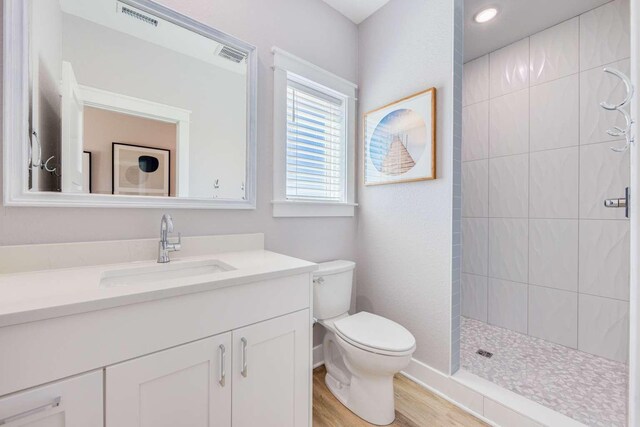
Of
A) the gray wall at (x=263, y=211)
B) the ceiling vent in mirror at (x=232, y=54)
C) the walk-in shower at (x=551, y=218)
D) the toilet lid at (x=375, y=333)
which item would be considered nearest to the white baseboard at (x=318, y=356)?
the toilet lid at (x=375, y=333)

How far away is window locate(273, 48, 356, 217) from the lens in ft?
5.62

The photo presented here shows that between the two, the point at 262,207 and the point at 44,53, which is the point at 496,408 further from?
the point at 44,53

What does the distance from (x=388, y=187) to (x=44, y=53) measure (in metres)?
1.86

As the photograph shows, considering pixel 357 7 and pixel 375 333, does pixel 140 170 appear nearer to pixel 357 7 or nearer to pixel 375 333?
pixel 375 333

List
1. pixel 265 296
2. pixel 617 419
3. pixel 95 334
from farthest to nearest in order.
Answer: pixel 617 419, pixel 265 296, pixel 95 334

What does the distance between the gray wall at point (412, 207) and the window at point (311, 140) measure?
188 mm

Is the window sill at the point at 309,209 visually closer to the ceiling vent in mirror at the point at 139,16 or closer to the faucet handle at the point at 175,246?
the faucet handle at the point at 175,246

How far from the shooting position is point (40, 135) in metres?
1.07

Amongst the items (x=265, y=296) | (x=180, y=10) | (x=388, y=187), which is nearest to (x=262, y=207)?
(x=265, y=296)

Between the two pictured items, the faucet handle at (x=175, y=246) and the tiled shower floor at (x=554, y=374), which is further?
the tiled shower floor at (x=554, y=374)

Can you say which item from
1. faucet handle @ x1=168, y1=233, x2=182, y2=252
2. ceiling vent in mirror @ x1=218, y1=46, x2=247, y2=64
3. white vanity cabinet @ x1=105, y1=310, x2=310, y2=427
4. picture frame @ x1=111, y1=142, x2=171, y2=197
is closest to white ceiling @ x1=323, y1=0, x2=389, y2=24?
ceiling vent in mirror @ x1=218, y1=46, x2=247, y2=64

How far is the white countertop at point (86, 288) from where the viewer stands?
66cm

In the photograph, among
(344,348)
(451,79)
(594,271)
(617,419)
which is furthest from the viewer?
(594,271)

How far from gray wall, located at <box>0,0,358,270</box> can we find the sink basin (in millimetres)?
199
